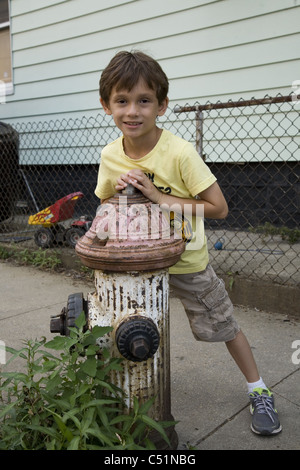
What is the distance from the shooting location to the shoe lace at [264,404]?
221 cm

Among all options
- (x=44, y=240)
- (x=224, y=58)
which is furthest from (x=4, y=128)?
(x=224, y=58)

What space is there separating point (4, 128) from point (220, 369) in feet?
15.4

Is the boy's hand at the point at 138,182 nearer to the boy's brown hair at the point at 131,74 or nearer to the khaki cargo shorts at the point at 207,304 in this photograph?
the boy's brown hair at the point at 131,74

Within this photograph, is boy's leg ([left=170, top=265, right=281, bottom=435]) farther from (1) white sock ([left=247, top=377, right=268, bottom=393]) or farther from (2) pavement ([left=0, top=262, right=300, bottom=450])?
(2) pavement ([left=0, top=262, right=300, bottom=450])

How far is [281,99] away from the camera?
141 inches

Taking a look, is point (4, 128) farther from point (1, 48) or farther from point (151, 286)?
point (151, 286)

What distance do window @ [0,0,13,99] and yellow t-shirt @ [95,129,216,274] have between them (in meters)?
6.42

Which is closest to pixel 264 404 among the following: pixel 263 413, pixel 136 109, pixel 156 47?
pixel 263 413

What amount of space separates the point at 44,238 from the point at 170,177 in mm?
3727

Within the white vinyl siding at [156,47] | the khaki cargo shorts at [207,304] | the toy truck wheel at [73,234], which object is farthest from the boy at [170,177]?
the white vinyl siding at [156,47]

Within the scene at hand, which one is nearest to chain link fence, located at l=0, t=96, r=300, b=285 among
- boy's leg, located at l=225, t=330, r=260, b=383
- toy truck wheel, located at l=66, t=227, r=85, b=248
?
toy truck wheel, located at l=66, t=227, r=85, b=248

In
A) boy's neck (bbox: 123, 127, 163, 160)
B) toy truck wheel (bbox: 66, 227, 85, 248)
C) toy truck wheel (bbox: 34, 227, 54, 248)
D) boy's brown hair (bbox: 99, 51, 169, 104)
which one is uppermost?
boy's brown hair (bbox: 99, 51, 169, 104)

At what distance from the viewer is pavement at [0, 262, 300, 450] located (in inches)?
85.7
